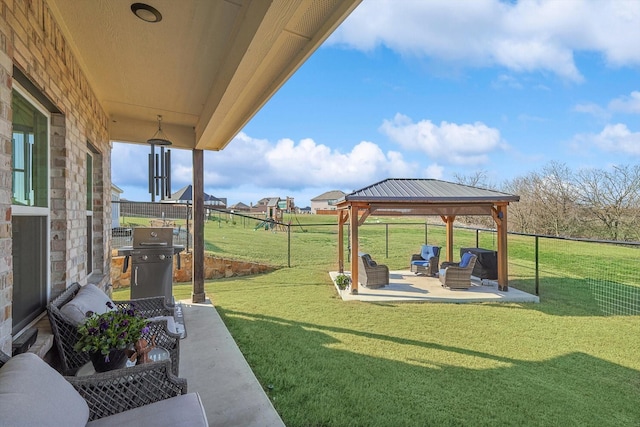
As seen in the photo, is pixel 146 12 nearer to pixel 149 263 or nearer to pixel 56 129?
pixel 56 129

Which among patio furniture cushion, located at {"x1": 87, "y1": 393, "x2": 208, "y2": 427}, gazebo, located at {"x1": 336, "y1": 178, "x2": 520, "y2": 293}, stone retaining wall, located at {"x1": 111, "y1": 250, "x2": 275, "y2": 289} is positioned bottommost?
stone retaining wall, located at {"x1": 111, "y1": 250, "x2": 275, "y2": 289}

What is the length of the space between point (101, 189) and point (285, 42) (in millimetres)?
Result: 3667

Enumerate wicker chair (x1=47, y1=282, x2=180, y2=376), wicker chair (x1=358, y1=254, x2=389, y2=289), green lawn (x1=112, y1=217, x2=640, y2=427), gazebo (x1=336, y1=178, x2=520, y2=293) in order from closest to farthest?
wicker chair (x1=47, y1=282, x2=180, y2=376) → green lawn (x1=112, y1=217, x2=640, y2=427) → gazebo (x1=336, y1=178, x2=520, y2=293) → wicker chair (x1=358, y1=254, x2=389, y2=289)

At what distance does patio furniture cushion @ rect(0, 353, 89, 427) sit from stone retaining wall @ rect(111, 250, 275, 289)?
6557 millimetres

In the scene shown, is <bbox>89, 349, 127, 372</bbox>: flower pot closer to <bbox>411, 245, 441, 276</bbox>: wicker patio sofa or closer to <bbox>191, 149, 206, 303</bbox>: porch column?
<bbox>191, 149, 206, 303</bbox>: porch column

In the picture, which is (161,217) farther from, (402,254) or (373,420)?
(373,420)

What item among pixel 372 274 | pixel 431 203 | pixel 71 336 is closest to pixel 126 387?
pixel 71 336

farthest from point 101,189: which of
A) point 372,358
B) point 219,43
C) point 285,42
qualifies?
point 372,358

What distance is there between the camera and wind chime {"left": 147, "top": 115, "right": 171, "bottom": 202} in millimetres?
4020

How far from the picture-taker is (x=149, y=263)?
455 centimetres

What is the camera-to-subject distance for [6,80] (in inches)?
61.4

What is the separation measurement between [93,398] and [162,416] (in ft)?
1.36

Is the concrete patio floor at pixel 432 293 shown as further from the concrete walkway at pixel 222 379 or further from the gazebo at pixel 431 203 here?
the concrete walkway at pixel 222 379

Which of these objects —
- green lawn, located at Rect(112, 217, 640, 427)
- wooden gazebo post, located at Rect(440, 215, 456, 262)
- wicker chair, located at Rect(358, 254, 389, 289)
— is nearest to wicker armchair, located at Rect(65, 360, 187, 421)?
green lawn, located at Rect(112, 217, 640, 427)
